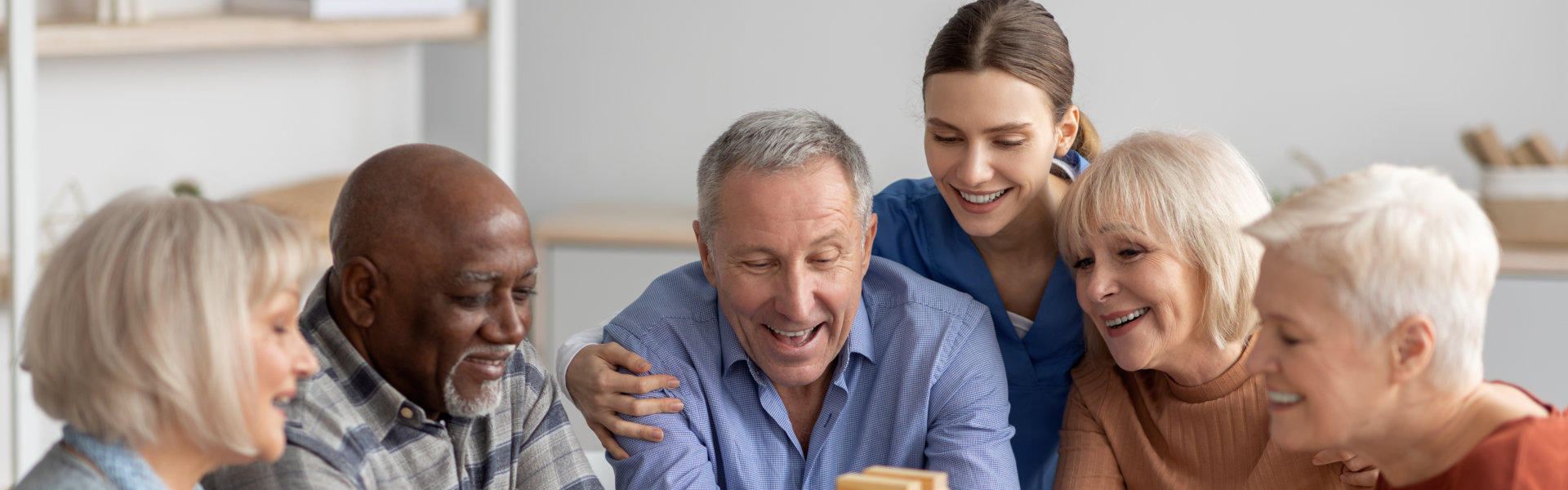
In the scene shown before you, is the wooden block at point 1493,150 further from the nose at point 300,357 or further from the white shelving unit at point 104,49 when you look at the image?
the nose at point 300,357

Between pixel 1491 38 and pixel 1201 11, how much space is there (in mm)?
847

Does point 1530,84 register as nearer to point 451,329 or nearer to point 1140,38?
point 1140,38

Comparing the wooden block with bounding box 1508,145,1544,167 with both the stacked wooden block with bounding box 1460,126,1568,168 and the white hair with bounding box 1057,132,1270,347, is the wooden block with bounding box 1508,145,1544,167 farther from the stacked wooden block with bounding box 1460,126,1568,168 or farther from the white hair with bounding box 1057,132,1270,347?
the white hair with bounding box 1057,132,1270,347

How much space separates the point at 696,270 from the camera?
73.2 inches

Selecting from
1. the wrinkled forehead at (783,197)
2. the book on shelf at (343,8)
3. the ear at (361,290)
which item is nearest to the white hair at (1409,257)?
the wrinkled forehead at (783,197)

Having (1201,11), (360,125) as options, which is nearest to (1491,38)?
(1201,11)

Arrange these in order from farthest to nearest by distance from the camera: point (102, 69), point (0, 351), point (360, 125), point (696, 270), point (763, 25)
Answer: point (763, 25), point (360, 125), point (102, 69), point (0, 351), point (696, 270)

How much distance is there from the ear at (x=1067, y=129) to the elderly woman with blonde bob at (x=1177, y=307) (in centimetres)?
21

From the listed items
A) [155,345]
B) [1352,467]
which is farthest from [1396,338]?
[155,345]

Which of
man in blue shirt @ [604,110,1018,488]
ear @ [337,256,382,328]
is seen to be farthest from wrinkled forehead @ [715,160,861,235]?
ear @ [337,256,382,328]

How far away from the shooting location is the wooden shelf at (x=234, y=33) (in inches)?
89.4

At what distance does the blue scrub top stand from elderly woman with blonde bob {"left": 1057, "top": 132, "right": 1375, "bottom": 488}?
0.15m

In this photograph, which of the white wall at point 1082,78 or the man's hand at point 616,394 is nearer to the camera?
the man's hand at point 616,394

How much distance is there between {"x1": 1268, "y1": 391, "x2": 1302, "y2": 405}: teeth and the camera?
1249 mm
